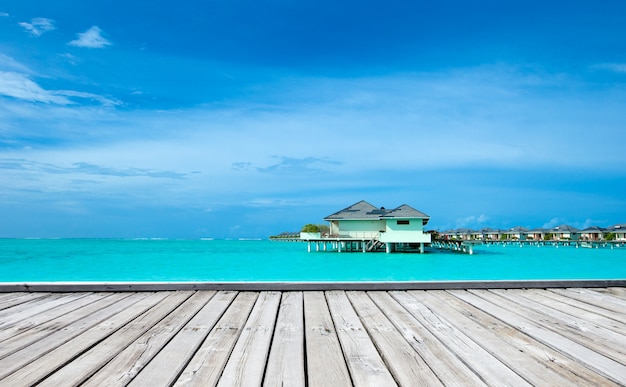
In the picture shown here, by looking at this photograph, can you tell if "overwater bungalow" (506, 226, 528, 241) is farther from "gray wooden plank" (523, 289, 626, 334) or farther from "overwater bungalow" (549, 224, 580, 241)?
"gray wooden plank" (523, 289, 626, 334)

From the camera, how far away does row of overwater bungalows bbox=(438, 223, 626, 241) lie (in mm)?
69125

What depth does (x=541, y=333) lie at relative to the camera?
2.56 m

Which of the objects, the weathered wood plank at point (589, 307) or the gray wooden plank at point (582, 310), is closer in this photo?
the gray wooden plank at point (582, 310)

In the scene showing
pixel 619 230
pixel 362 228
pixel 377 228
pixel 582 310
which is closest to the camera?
pixel 582 310

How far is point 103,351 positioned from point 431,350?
1.64m

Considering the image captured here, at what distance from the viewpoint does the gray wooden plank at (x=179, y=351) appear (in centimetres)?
181

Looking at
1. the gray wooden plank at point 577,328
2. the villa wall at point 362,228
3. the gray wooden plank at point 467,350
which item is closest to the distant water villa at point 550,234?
the villa wall at point 362,228

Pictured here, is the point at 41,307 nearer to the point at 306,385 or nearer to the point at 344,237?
the point at 306,385

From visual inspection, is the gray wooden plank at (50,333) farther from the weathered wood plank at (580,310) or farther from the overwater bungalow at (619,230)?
the overwater bungalow at (619,230)

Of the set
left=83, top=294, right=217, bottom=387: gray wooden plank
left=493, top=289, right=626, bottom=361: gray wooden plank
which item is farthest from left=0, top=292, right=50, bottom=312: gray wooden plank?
left=493, top=289, right=626, bottom=361: gray wooden plank

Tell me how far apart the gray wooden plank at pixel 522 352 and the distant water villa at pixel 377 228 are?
3621cm

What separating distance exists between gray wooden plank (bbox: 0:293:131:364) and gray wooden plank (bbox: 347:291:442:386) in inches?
66.1

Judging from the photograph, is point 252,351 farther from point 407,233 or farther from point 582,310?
point 407,233

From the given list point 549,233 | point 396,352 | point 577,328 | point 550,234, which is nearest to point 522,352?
point 396,352
